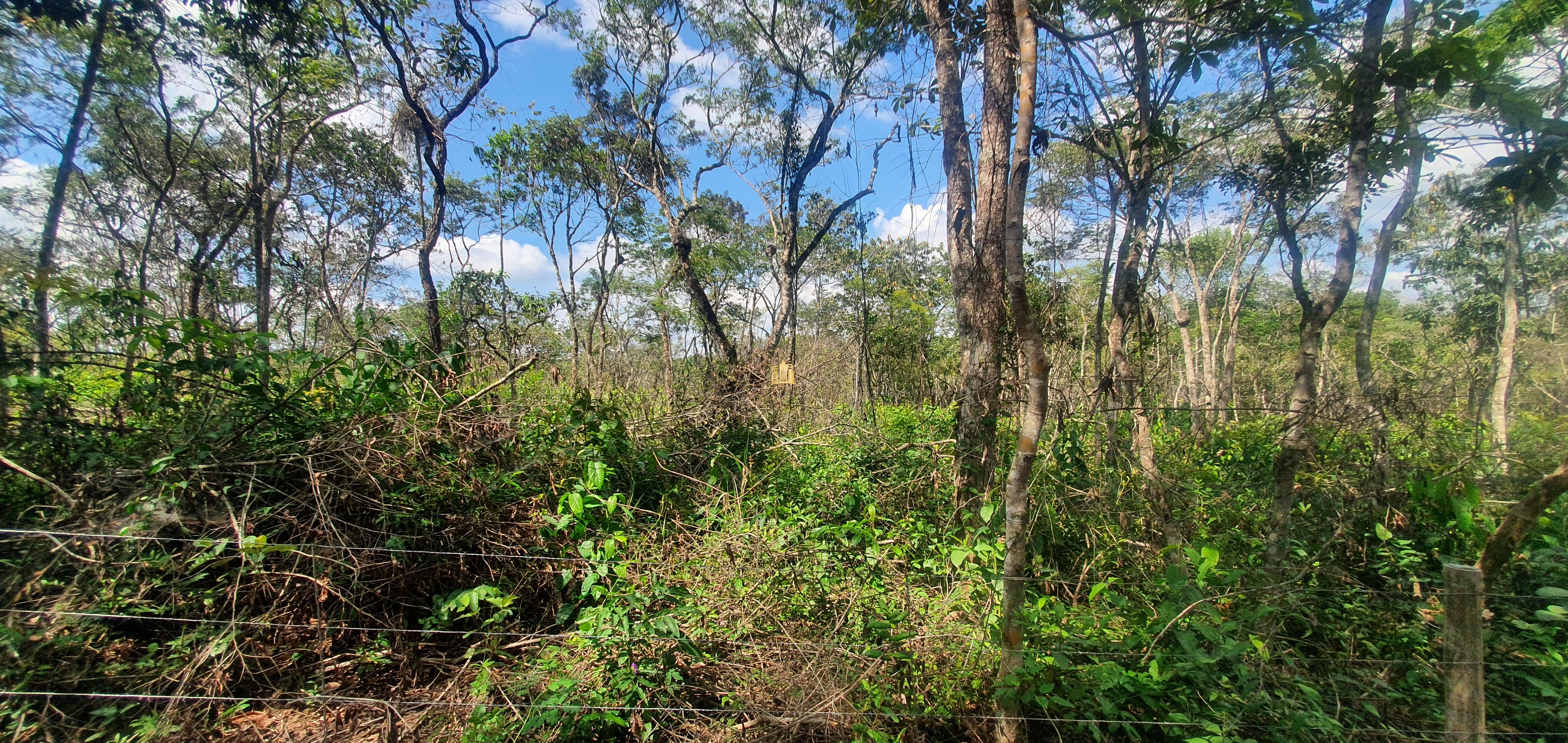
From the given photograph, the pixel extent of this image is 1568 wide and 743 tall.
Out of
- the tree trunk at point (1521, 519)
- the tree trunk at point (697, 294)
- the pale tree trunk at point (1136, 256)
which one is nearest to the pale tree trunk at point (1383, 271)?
the pale tree trunk at point (1136, 256)

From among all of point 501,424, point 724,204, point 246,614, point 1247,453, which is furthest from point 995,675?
point 724,204

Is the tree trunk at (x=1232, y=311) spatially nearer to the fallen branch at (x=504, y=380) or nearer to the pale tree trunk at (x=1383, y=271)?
the pale tree trunk at (x=1383, y=271)

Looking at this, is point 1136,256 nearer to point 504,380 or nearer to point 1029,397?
point 1029,397

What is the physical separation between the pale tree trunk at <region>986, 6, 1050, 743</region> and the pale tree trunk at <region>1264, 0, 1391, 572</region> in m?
1.84

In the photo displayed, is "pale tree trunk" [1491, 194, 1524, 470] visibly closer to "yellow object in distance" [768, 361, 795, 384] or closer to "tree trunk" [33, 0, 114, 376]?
"yellow object in distance" [768, 361, 795, 384]

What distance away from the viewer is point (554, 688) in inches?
94.0

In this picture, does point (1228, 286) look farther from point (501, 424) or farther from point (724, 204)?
point (501, 424)

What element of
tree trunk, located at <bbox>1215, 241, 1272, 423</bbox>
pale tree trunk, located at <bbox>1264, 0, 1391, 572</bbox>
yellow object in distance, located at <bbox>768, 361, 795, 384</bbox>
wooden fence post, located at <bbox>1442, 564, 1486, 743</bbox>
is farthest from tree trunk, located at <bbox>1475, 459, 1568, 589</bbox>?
tree trunk, located at <bbox>1215, 241, 1272, 423</bbox>

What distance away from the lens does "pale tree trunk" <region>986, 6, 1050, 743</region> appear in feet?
7.02

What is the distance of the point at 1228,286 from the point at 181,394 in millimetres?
18631

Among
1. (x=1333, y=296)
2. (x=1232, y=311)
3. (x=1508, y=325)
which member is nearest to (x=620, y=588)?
(x=1333, y=296)

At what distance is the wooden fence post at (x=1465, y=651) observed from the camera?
1716mm

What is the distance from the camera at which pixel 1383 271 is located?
4.86 meters

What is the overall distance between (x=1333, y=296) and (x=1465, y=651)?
2.14 metres
